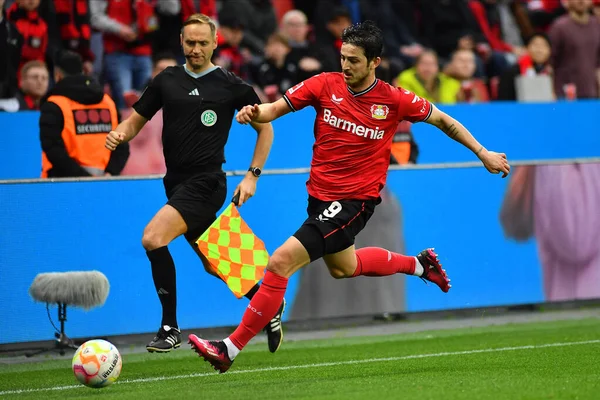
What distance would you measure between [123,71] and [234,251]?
463cm

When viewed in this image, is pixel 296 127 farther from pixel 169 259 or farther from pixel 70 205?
pixel 169 259

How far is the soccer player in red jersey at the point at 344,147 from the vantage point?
8.02 m

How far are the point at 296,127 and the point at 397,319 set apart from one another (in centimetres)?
281

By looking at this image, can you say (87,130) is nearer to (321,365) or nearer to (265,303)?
(321,365)

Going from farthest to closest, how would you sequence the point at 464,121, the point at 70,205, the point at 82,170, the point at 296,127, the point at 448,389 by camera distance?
the point at 464,121
the point at 296,127
the point at 82,170
the point at 70,205
the point at 448,389

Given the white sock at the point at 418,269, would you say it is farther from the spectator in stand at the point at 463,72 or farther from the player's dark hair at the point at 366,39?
the spectator in stand at the point at 463,72

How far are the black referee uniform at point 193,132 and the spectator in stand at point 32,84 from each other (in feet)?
13.3

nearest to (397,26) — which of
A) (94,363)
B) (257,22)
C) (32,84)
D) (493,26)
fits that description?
(257,22)

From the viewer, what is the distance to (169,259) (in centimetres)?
889

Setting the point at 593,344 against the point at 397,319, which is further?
the point at 397,319

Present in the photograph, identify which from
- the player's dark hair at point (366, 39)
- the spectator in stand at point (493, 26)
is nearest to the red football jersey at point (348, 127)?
the player's dark hair at point (366, 39)

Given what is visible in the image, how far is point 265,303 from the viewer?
801cm

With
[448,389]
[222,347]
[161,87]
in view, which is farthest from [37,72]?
[448,389]

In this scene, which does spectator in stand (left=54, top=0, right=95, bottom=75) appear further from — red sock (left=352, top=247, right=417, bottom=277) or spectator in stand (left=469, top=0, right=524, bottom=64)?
spectator in stand (left=469, top=0, right=524, bottom=64)
